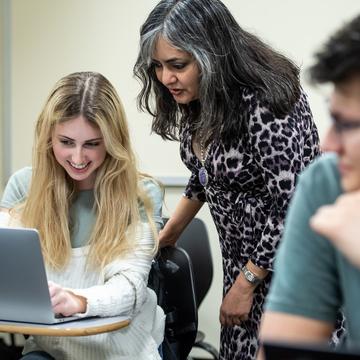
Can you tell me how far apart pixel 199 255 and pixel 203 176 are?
924 mm

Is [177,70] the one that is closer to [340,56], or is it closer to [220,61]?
[220,61]

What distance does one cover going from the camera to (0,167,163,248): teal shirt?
187cm

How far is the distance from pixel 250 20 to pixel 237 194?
1402 millimetres

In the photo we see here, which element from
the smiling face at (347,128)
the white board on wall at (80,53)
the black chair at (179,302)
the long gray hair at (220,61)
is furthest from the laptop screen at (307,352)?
the white board on wall at (80,53)

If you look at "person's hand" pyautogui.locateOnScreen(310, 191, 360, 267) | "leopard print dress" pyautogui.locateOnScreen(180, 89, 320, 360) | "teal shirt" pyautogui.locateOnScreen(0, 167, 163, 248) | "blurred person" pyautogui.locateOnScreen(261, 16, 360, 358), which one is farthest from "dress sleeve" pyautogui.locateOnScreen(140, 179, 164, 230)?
"person's hand" pyautogui.locateOnScreen(310, 191, 360, 267)

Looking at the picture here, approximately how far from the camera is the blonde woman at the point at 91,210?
1743mm

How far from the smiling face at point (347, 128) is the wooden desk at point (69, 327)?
2.57 feet

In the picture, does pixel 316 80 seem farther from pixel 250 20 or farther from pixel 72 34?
pixel 72 34

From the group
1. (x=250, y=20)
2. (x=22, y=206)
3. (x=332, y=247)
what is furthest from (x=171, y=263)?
(x=250, y=20)

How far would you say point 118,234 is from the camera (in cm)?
182

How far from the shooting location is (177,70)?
5.91 feet

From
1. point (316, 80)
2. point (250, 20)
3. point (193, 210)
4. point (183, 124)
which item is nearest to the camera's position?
point (316, 80)

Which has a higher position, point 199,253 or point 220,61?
point 220,61

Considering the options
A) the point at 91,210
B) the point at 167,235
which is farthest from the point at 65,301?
the point at 167,235
